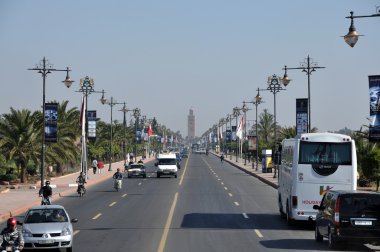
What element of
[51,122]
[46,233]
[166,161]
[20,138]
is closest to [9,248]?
[46,233]

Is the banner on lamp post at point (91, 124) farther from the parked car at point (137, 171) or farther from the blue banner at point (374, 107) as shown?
the blue banner at point (374, 107)

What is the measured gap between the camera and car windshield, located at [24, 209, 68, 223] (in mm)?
18922

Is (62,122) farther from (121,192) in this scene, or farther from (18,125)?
(121,192)

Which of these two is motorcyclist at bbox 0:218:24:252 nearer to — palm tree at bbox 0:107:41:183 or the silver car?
the silver car

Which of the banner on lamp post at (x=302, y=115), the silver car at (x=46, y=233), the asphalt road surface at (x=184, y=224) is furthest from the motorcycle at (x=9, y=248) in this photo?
the banner on lamp post at (x=302, y=115)

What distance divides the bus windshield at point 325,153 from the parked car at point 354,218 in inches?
178

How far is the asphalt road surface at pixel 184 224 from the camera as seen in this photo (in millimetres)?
19531

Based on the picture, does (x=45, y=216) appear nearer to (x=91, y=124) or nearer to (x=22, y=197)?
(x=22, y=197)

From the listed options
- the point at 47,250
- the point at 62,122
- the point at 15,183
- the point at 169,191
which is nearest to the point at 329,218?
the point at 47,250

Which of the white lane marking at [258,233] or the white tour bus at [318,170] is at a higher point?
the white tour bus at [318,170]

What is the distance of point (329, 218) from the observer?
1925cm

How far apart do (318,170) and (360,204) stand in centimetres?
496

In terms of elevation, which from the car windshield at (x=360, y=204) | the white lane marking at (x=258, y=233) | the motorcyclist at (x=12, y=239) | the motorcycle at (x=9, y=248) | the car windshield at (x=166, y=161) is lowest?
the white lane marking at (x=258, y=233)

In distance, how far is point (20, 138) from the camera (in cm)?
5556
